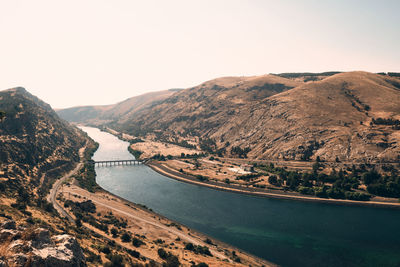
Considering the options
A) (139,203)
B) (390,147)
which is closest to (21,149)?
(139,203)

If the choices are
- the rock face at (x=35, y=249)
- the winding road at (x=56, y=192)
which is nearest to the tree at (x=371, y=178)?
the winding road at (x=56, y=192)

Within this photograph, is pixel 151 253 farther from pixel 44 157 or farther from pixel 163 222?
pixel 44 157

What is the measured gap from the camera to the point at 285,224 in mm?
92750

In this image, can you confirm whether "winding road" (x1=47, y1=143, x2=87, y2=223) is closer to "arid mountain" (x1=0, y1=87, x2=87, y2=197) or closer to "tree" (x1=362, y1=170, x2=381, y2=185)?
"arid mountain" (x1=0, y1=87, x2=87, y2=197)

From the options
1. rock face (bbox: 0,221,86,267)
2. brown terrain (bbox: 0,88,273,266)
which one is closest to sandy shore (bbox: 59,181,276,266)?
brown terrain (bbox: 0,88,273,266)

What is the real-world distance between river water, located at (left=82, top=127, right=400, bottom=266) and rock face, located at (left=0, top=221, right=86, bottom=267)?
59.5 metres

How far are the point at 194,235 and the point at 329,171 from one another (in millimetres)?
98232

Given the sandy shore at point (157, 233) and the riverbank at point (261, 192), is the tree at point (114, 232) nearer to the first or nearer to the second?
the sandy shore at point (157, 233)

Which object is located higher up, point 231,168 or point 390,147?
point 390,147

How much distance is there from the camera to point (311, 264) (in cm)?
6894

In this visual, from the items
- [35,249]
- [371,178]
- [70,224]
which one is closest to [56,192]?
[70,224]

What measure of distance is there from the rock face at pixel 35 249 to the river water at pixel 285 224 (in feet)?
195

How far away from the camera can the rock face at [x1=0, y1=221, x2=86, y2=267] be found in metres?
25.6

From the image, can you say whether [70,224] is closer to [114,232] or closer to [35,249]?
[114,232]
